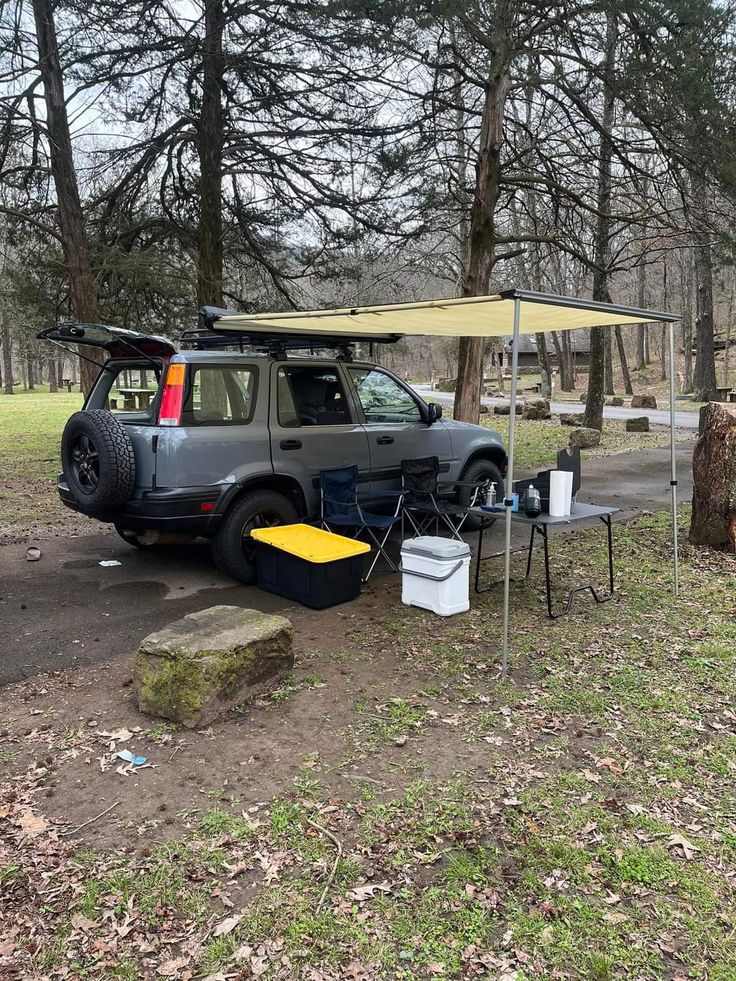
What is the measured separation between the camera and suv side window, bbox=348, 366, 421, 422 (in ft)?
21.4

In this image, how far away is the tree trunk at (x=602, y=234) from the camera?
28.3 ft

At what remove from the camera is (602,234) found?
1143 cm

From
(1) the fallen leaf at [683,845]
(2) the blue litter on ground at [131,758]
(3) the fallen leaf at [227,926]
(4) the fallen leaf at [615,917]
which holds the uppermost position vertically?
(2) the blue litter on ground at [131,758]

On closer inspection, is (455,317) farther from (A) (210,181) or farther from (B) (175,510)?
(A) (210,181)

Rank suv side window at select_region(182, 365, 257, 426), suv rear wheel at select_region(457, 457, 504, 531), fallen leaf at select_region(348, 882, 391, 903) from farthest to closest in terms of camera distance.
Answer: suv rear wheel at select_region(457, 457, 504, 531) → suv side window at select_region(182, 365, 257, 426) → fallen leaf at select_region(348, 882, 391, 903)

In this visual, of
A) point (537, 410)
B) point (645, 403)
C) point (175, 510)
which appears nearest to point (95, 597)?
point (175, 510)

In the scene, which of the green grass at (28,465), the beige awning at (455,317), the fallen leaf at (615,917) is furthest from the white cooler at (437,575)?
the green grass at (28,465)

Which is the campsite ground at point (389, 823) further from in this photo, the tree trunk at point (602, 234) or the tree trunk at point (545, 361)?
the tree trunk at point (545, 361)

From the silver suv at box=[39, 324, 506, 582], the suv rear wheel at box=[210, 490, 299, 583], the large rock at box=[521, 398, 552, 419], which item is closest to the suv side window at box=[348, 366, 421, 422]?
the silver suv at box=[39, 324, 506, 582]

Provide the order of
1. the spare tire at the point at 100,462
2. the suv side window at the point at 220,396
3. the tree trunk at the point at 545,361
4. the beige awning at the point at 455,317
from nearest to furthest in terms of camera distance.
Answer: the beige awning at the point at 455,317 → the spare tire at the point at 100,462 → the suv side window at the point at 220,396 → the tree trunk at the point at 545,361

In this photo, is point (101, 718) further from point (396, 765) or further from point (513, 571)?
point (513, 571)

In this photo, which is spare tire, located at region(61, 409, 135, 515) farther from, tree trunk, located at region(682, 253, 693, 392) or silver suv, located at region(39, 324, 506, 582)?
tree trunk, located at region(682, 253, 693, 392)

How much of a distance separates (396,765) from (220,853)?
90 cm

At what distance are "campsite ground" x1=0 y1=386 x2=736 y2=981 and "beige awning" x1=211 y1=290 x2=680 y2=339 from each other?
213 cm
